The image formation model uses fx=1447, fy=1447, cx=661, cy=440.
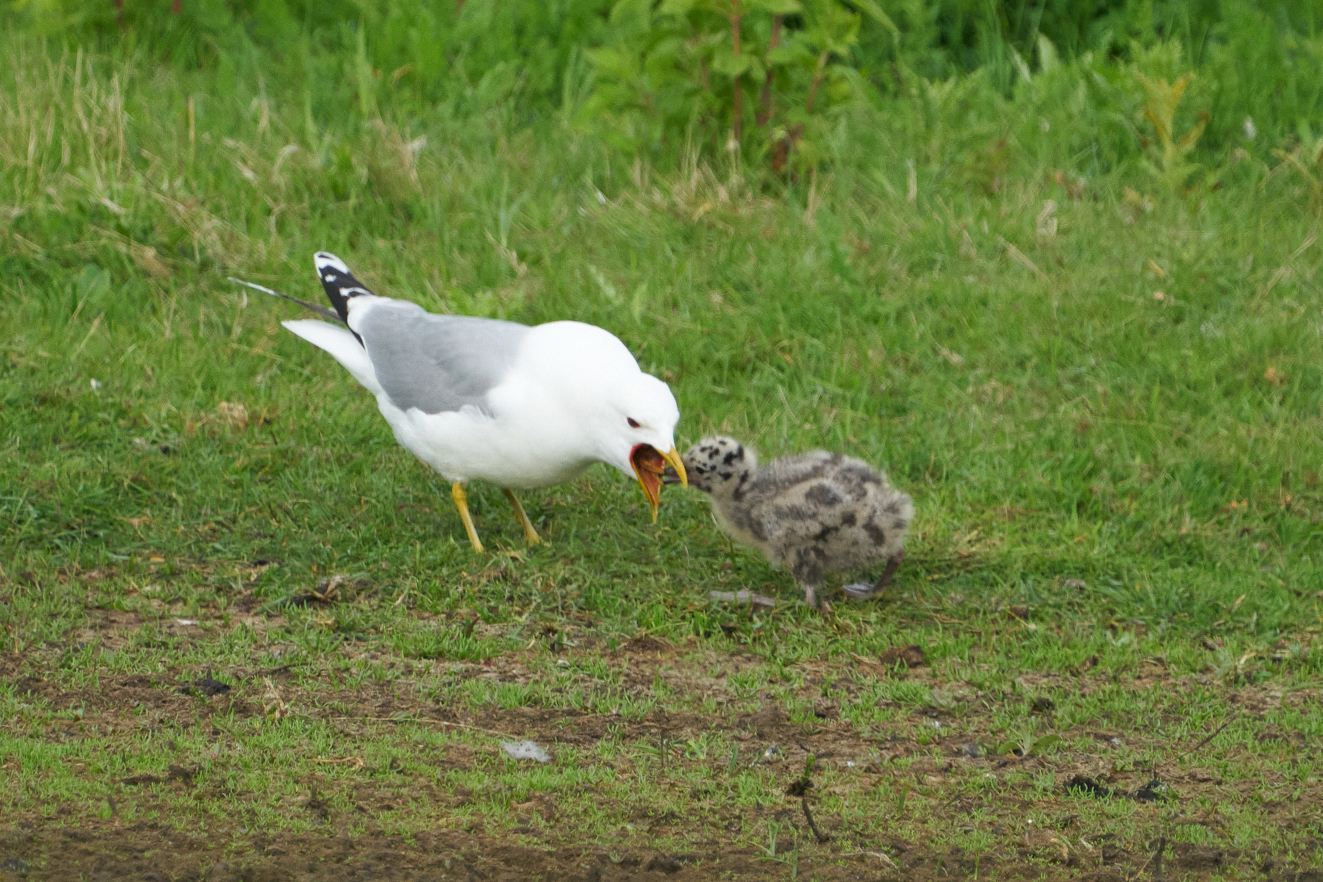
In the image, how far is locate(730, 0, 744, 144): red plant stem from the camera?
7176mm

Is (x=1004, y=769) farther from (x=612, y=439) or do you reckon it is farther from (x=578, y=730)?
(x=612, y=439)

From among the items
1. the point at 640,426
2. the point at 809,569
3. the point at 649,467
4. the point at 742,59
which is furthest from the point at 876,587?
the point at 742,59

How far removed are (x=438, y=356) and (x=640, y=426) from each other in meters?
Answer: 0.89

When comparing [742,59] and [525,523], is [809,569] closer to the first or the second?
[525,523]

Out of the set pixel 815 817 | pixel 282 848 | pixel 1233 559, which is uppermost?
pixel 282 848

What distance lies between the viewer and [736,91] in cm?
759

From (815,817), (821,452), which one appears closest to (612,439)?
(821,452)

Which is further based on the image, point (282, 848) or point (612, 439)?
point (612, 439)

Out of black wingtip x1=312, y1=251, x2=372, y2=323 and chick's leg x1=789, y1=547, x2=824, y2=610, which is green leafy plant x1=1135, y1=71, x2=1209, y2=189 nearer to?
chick's leg x1=789, y1=547, x2=824, y2=610

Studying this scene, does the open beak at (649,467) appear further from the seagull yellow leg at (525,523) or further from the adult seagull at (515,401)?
the seagull yellow leg at (525,523)

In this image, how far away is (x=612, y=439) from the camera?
4.70 meters

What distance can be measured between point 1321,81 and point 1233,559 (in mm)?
4172

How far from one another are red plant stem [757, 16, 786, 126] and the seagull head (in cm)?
326

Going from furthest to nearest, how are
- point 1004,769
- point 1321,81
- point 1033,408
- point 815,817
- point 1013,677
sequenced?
point 1321,81, point 1033,408, point 1013,677, point 1004,769, point 815,817
